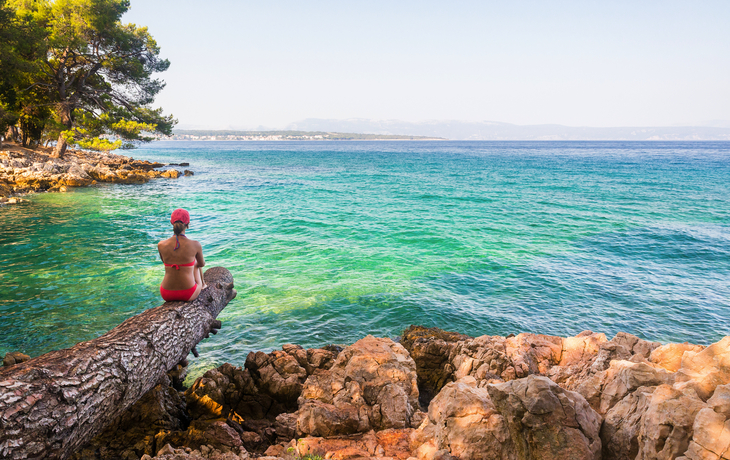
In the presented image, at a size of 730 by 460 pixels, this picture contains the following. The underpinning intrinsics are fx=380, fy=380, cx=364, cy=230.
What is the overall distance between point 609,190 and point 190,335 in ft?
130

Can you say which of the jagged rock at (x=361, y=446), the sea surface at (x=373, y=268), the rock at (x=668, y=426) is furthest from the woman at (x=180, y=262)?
the rock at (x=668, y=426)

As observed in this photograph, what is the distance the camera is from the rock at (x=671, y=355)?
524 centimetres

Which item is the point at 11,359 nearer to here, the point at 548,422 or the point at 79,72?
the point at 548,422

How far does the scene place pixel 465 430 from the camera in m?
4.05

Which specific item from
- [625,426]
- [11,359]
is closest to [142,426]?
[11,359]

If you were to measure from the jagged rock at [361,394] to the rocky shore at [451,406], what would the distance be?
0.06ft

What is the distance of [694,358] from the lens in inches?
179

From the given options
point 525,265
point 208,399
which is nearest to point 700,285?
point 525,265

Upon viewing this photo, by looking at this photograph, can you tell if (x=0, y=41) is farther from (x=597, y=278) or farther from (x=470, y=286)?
(x=597, y=278)

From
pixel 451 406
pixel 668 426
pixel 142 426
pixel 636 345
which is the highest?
pixel 668 426

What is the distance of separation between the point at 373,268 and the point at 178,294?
8.26 m

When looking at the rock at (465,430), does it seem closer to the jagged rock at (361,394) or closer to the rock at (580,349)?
the jagged rock at (361,394)

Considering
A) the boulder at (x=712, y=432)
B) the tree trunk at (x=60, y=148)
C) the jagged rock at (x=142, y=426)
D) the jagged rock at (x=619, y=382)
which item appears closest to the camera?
the boulder at (x=712, y=432)

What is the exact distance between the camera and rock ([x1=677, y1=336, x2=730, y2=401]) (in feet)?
12.7
